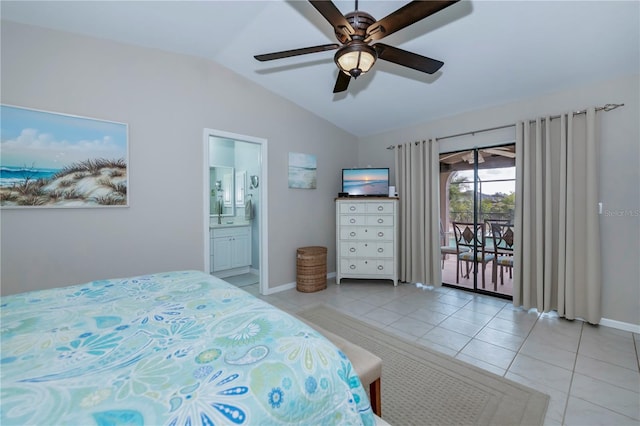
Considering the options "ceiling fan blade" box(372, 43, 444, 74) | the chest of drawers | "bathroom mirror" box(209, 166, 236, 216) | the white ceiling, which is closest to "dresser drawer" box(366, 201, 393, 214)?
the chest of drawers

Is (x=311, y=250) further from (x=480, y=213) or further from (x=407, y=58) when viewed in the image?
(x=407, y=58)

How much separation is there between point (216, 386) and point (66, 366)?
1.76 feet

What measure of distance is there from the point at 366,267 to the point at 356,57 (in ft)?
10.2

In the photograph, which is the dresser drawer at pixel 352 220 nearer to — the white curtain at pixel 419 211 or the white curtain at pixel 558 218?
the white curtain at pixel 419 211

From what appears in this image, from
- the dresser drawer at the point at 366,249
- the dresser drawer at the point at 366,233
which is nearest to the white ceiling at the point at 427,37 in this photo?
the dresser drawer at the point at 366,233

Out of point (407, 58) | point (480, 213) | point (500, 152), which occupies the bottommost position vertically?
point (480, 213)

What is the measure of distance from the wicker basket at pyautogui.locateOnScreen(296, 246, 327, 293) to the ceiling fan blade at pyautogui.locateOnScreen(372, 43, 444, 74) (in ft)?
8.72

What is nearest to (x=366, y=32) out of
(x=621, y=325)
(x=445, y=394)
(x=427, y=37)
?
(x=427, y=37)

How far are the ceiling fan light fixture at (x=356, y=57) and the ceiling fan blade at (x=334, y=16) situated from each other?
0.27ft

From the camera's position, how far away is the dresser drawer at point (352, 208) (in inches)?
169

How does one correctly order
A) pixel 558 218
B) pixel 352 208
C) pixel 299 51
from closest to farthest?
pixel 299 51, pixel 558 218, pixel 352 208

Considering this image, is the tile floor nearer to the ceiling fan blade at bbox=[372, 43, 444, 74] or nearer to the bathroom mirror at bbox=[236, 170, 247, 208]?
the bathroom mirror at bbox=[236, 170, 247, 208]

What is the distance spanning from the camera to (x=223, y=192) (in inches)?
206

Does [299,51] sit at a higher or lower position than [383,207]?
higher
